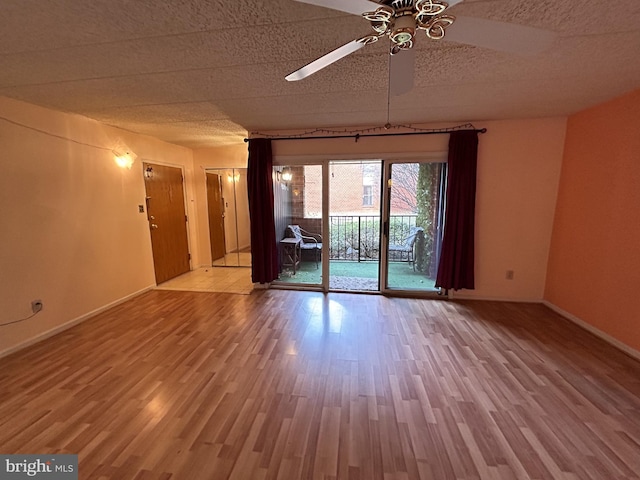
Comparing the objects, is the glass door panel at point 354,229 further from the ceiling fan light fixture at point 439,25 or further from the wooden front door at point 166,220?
the ceiling fan light fixture at point 439,25

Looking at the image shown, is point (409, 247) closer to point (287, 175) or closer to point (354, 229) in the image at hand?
point (354, 229)

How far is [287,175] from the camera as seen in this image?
14.0ft

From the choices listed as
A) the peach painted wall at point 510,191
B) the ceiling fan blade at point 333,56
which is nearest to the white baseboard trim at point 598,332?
the peach painted wall at point 510,191

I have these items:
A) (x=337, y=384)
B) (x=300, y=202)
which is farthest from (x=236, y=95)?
(x=337, y=384)

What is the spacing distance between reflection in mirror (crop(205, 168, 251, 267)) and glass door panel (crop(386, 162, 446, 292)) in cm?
307

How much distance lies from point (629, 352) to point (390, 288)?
7.72 feet

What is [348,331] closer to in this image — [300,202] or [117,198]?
[300,202]

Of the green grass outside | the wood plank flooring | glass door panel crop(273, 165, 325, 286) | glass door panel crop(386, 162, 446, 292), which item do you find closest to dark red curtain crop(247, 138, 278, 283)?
glass door panel crop(273, 165, 325, 286)

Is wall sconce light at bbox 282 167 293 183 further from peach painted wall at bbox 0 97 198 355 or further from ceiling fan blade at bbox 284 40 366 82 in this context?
ceiling fan blade at bbox 284 40 366 82

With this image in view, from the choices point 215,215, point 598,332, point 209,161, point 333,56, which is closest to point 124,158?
point 209,161

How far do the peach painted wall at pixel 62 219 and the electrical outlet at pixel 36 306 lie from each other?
48mm

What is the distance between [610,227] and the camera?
8.68 ft

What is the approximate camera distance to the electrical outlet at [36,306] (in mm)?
2674

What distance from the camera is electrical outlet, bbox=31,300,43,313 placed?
8.77ft
